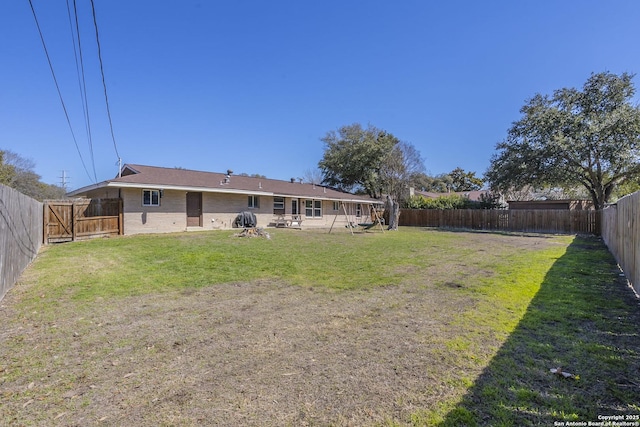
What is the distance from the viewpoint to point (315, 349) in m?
3.45

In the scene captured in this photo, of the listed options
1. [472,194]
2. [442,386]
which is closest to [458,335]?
[442,386]

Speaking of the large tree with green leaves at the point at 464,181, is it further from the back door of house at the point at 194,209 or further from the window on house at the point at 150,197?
the window on house at the point at 150,197

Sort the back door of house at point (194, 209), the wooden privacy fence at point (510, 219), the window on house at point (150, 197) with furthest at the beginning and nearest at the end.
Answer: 1. the wooden privacy fence at point (510, 219)
2. the back door of house at point (194, 209)
3. the window on house at point (150, 197)

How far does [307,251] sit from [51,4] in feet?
30.6

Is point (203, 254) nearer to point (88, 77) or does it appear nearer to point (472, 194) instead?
point (88, 77)

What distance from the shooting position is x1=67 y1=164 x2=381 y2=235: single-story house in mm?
15047

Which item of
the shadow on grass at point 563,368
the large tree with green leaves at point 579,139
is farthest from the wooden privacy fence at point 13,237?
the large tree with green leaves at point 579,139

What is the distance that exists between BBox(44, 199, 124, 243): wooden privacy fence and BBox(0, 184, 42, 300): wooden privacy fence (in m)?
4.73

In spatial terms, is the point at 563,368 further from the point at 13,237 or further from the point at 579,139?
the point at 579,139

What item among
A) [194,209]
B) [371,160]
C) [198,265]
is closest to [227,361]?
[198,265]

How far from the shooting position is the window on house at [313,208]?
24.5m

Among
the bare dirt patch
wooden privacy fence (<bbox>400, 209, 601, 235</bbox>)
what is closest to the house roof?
wooden privacy fence (<bbox>400, 209, 601, 235</bbox>)

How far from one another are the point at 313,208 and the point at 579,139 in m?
19.1

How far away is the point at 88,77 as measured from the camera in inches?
413
